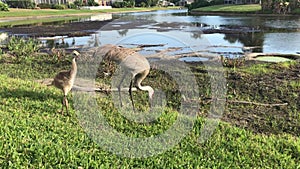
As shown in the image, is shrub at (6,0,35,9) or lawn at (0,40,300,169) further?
shrub at (6,0,35,9)

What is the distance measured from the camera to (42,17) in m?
39.9

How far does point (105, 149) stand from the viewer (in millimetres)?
4137

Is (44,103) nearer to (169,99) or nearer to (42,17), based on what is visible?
(169,99)

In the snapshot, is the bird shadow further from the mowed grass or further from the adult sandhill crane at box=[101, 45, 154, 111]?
the adult sandhill crane at box=[101, 45, 154, 111]

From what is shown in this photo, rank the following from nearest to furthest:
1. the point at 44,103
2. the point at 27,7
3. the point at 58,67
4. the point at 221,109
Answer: the point at 44,103, the point at 221,109, the point at 58,67, the point at 27,7

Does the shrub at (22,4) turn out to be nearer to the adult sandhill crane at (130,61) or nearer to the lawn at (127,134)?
the lawn at (127,134)

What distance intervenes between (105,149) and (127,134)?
1.72 feet

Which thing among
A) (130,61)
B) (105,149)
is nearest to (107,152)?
(105,149)

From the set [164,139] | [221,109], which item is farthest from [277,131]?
[164,139]

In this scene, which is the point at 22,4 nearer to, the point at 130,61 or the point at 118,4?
the point at 118,4

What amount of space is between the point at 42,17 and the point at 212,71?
3507cm

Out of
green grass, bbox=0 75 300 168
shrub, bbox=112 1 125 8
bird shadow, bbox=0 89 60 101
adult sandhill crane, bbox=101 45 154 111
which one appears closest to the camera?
green grass, bbox=0 75 300 168

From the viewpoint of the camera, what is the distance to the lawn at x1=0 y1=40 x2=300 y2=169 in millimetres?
3846

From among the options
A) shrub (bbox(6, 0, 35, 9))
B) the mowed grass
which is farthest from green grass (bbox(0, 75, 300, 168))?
shrub (bbox(6, 0, 35, 9))
